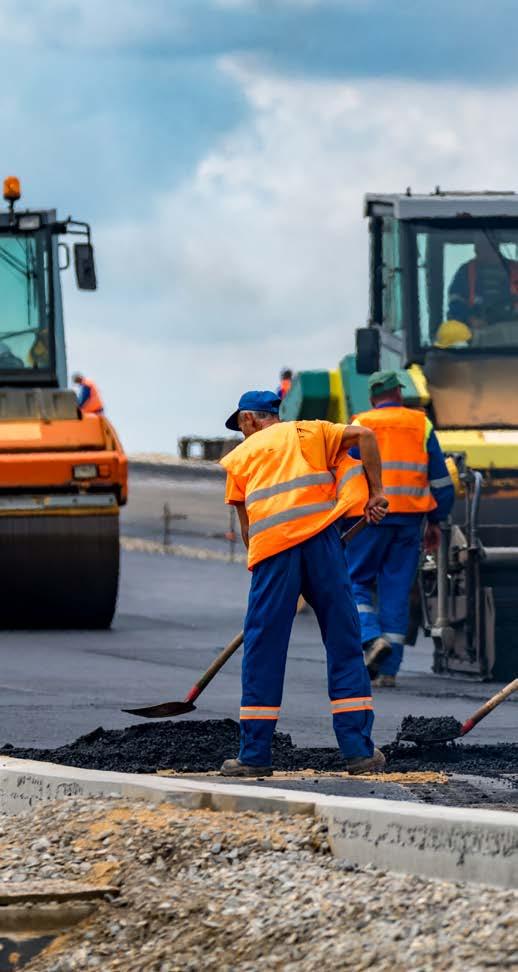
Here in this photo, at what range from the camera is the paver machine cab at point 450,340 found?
14875mm

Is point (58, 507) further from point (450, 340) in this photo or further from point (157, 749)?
point (157, 749)

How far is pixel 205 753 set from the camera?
9.03 m

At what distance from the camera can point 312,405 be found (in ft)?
56.6

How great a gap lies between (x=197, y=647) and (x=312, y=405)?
2.67 meters

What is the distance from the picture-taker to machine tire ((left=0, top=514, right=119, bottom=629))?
16.4m

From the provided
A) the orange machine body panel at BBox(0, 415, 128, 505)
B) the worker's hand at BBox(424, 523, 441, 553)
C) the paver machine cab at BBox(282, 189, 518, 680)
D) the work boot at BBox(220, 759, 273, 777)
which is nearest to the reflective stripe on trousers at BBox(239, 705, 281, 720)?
the work boot at BBox(220, 759, 273, 777)

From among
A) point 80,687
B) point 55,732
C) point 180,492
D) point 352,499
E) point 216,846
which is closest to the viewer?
point 216,846

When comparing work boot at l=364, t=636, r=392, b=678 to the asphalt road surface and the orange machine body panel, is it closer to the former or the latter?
the asphalt road surface

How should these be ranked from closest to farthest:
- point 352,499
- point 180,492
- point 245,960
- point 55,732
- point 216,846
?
point 245,960 → point 216,846 → point 352,499 → point 55,732 → point 180,492

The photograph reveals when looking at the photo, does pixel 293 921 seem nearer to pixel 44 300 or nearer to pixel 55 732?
pixel 55 732

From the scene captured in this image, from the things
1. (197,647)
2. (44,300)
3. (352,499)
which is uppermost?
(44,300)

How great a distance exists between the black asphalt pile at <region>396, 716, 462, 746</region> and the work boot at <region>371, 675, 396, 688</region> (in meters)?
3.32

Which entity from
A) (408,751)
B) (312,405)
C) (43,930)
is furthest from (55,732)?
(312,405)

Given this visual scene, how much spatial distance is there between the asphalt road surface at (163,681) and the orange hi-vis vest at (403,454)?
3.88 ft
